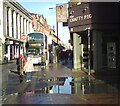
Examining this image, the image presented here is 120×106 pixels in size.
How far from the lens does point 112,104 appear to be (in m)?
12.6

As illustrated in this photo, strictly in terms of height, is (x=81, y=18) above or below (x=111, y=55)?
above

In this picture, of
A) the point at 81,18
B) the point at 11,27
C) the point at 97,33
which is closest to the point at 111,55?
the point at 97,33

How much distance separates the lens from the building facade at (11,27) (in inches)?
2651

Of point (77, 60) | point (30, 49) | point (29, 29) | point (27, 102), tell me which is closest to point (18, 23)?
point (29, 29)

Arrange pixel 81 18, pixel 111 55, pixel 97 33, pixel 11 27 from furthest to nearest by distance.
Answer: pixel 11 27
pixel 111 55
pixel 81 18
pixel 97 33

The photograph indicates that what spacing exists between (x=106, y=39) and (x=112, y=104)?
20.1m

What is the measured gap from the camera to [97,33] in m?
29.5

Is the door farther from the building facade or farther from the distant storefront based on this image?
the building facade

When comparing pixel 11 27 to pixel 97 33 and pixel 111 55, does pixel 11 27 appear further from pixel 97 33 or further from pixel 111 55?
pixel 97 33

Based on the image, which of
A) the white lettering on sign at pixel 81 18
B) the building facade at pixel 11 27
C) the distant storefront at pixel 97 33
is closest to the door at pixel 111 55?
the distant storefront at pixel 97 33

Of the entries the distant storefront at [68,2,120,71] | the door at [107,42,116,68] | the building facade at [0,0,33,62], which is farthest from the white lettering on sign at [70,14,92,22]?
the building facade at [0,0,33,62]

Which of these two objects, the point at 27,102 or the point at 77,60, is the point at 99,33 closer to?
the point at 77,60

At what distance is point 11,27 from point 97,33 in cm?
→ 4843

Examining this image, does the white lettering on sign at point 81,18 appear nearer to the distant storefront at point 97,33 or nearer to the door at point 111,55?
the distant storefront at point 97,33
